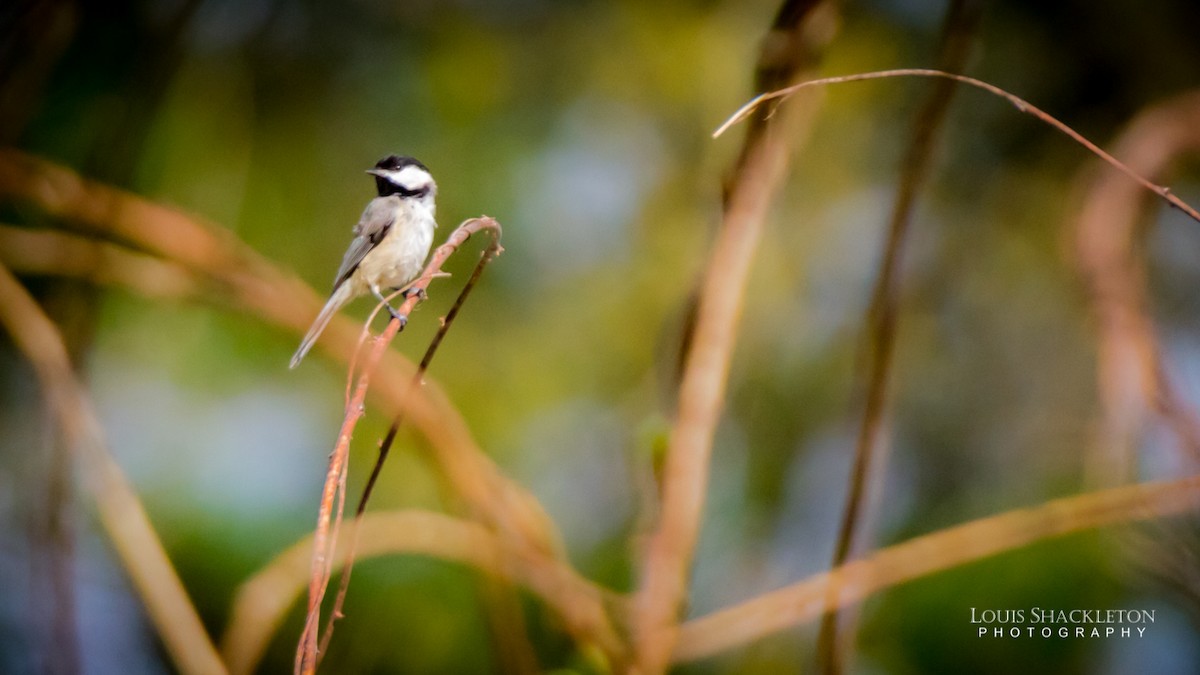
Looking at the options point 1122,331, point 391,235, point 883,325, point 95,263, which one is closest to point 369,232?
point 391,235

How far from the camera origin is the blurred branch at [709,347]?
1.18m

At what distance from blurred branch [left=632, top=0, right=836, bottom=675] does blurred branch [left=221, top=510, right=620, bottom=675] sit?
253 mm

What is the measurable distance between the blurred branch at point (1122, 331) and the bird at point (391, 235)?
1181mm

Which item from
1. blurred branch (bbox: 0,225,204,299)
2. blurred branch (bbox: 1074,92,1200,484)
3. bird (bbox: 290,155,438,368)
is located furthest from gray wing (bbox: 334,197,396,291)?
blurred branch (bbox: 1074,92,1200,484)

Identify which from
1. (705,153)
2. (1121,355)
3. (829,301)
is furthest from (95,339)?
(1121,355)

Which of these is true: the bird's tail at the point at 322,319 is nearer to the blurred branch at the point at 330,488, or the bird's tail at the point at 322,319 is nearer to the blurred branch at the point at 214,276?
the blurred branch at the point at 214,276

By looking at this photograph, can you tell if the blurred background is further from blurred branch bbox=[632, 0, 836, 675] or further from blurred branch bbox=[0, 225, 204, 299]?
blurred branch bbox=[632, 0, 836, 675]

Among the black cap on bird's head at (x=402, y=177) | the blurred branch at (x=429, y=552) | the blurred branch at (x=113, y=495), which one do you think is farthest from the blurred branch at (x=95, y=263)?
the blurred branch at (x=429, y=552)

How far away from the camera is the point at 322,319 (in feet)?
5.34

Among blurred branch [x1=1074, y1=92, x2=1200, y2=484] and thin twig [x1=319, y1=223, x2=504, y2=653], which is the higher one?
blurred branch [x1=1074, y1=92, x2=1200, y2=484]

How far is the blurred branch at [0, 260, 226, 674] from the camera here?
1628 mm

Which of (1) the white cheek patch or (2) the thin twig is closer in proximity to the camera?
(2) the thin twig

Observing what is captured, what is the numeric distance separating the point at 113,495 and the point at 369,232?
651 millimetres

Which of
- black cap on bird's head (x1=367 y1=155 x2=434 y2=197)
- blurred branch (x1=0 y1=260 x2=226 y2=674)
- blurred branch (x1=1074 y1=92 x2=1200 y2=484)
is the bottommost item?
blurred branch (x1=0 y1=260 x2=226 y2=674)
